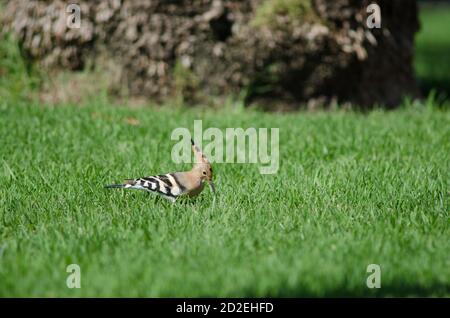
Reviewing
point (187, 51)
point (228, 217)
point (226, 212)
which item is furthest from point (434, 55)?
point (228, 217)

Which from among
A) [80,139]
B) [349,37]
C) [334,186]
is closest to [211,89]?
[349,37]

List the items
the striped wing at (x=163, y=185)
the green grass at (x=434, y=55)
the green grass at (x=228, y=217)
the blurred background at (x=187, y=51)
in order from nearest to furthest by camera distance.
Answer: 1. the green grass at (x=228, y=217)
2. the striped wing at (x=163, y=185)
3. the blurred background at (x=187, y=51)
4. the green grass at (x=434, y=55)

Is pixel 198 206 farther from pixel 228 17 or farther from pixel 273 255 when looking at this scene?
pixel 228 17

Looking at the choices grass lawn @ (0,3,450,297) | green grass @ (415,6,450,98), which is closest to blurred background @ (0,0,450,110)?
grass lawn @ (0,3,450,297)

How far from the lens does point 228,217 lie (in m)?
4.11

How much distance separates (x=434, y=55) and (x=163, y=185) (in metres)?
12.3

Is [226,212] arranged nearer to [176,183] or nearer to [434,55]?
[176,183]

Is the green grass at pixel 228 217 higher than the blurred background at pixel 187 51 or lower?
lower

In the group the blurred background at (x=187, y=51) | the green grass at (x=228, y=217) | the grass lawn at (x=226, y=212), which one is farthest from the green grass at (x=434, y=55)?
the green grass at (x=228, y=217)

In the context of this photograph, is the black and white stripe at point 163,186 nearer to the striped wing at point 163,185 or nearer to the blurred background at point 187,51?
the striped wing at point 163,185

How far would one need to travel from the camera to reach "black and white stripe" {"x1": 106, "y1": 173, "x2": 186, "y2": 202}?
4.17 meters

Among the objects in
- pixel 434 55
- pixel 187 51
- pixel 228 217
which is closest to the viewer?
pixel 228 217

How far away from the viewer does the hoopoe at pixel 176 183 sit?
418 cm
